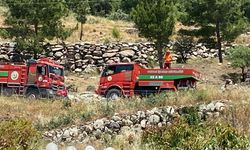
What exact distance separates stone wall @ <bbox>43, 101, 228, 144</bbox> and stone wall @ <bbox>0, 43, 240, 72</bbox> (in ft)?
57.3

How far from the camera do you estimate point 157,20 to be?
31.3 meters

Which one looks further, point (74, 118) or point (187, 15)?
point (187, 15)

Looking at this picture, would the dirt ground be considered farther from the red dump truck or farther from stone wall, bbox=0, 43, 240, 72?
the red dump truck

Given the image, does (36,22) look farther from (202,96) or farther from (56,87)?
(202,96)

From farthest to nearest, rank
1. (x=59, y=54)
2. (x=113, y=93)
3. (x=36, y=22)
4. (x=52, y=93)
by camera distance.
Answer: (x=59, y=54) → (x=36, y=22) → (x=52, y=93) → (x=113, y=93)

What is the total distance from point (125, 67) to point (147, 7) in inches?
353

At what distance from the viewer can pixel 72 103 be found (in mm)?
19500

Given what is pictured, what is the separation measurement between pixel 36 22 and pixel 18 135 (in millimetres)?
26893

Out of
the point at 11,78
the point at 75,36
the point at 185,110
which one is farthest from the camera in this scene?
the point at 75,36

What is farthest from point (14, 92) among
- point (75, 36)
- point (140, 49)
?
point (75, 36)

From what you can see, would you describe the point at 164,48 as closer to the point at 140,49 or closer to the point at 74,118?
the point at 140,49

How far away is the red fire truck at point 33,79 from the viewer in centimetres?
2484

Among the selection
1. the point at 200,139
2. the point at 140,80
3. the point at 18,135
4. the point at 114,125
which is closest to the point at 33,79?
the point at 140,80

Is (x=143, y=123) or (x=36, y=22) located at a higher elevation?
(x=36, y=22)
